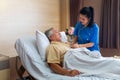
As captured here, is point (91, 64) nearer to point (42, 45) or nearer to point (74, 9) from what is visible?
point (42, 45)

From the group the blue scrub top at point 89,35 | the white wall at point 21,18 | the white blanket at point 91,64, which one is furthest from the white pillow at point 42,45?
the white wall at point 21,18

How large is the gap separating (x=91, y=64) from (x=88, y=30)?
0.57 meters

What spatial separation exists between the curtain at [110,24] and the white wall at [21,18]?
0.89 m

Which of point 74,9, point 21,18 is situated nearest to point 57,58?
point 21,18

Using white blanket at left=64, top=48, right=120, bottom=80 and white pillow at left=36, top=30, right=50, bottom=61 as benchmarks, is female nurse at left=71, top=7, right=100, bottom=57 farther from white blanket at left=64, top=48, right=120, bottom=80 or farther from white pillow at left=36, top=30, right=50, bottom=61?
white pillow at left=36, top=30, right=50, bottom=61

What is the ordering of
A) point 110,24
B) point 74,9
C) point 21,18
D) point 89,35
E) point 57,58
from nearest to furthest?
point 57,58, point 89,35, point 21,18, point 110,24, point 74,9

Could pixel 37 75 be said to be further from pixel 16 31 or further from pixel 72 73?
pixel 16 31

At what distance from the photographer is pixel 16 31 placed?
2854 millimetres

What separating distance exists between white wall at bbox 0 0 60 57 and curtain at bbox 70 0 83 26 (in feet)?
1.06

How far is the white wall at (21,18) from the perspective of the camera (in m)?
→ 2.69

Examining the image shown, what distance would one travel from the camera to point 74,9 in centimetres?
358

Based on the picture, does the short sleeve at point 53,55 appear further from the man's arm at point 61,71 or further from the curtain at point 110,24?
the curtain at point 110,24

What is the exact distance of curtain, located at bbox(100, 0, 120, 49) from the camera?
3.15m

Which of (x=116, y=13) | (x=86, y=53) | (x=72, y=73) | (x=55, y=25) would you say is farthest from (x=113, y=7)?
(x=72, y=73)
